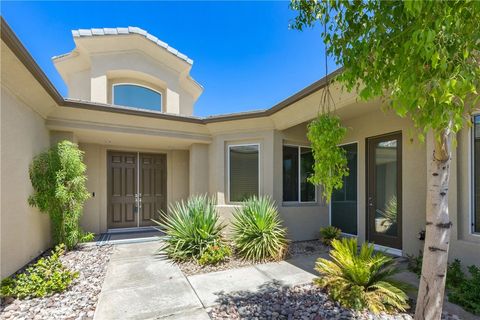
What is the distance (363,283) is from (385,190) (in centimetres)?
332

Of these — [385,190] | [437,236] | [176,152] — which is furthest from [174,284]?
[176,152]

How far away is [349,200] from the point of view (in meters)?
6.95

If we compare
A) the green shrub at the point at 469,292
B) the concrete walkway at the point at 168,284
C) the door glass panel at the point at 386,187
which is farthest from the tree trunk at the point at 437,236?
the door glass panel at the point at 386,187

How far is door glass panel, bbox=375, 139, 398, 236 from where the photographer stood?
230 inches

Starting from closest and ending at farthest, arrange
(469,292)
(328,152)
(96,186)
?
1. (328,152)
2. (469,292)
3. (96,186)

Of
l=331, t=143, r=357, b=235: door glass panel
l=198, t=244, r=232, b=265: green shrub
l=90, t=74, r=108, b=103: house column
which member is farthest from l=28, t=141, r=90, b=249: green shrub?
l=331, t=143, r=357, b=235: door glass panel

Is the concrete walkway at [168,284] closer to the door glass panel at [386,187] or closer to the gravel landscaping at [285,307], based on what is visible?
the gravel landscaping at [285,307]

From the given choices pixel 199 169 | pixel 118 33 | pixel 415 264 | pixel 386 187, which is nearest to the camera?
pixel 415 264

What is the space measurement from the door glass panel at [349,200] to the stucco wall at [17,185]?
756 cm

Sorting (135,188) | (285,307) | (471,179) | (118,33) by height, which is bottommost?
(285,307)

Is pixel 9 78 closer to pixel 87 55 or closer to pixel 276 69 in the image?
pixel 87 55

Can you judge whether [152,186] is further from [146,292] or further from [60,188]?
[146,292]

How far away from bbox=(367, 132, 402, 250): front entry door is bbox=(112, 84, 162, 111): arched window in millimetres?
8499

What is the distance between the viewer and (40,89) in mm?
4695
